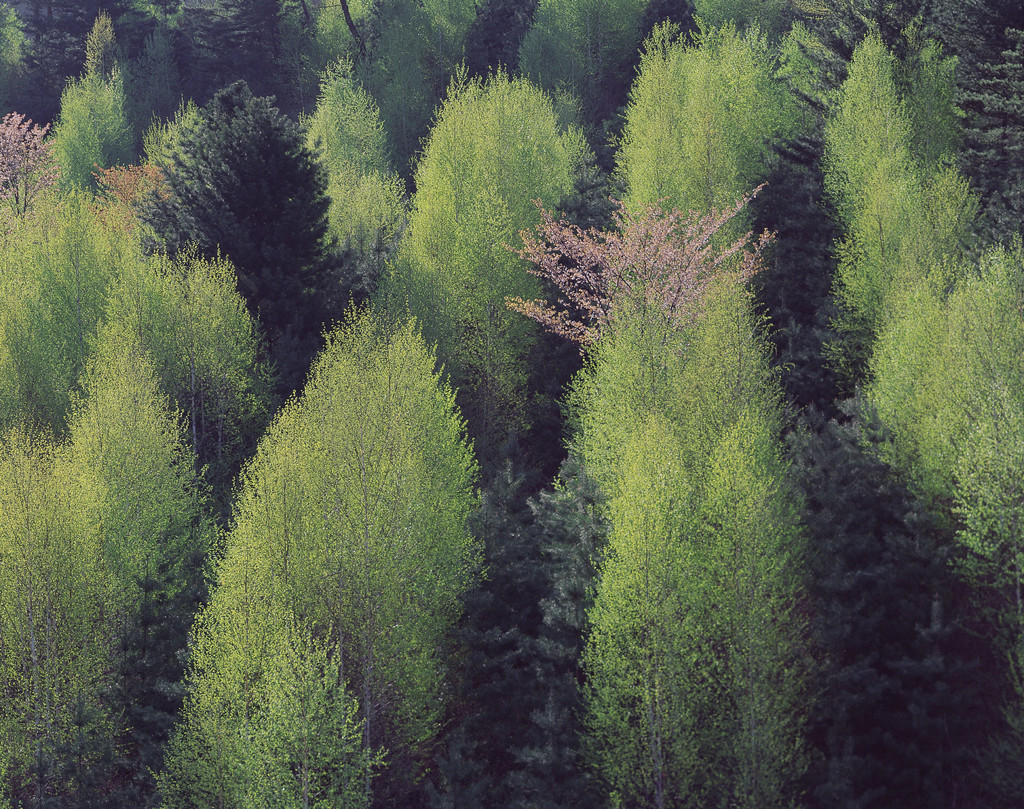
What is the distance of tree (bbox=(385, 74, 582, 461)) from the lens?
38.9m

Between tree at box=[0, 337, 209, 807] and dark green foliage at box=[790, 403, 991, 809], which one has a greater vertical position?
dark green foliage at box=[790, 403, 991, 809]

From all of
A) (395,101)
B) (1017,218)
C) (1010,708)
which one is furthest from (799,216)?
(395,101)

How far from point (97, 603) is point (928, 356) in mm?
25902

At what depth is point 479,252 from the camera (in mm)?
40125

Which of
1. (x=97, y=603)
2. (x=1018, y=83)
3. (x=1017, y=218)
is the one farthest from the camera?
(x=1018, y=83)

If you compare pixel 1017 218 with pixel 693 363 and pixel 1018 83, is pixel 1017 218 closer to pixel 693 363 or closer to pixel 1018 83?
pixel 1018 83

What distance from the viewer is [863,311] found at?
118 feet

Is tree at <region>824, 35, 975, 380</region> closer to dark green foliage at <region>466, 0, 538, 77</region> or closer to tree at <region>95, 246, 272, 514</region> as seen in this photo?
tree at <region>95, 246, 272, 514</region>

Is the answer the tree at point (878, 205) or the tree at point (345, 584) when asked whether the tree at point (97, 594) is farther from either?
the tree at point (878, 205)

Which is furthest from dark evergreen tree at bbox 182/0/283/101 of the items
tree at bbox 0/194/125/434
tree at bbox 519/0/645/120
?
tree at bbox 0/194/125/434

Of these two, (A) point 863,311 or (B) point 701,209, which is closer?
(A) point 863,311

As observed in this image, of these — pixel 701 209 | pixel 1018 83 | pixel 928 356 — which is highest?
pixel 1018 83

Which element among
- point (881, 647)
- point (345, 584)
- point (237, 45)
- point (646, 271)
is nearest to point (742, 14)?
point (646, 271)

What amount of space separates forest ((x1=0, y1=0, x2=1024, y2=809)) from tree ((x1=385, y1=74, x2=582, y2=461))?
0.18 metres
